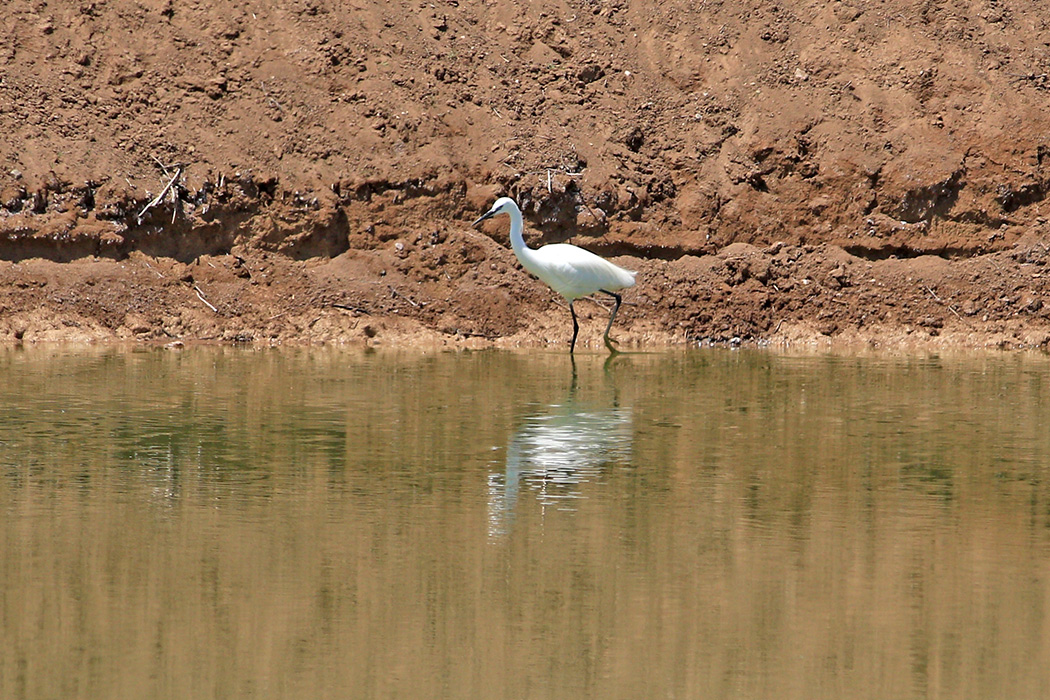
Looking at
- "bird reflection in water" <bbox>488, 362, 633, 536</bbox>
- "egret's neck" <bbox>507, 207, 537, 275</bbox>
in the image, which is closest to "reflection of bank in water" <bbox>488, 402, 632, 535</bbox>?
"bird reflection in water" <bbox>488, 362, 633, 536</bbox>

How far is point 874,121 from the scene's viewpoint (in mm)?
19125

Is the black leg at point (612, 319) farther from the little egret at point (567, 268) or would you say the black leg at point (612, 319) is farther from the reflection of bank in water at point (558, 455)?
the reflection of bank in water at point (558, 455)

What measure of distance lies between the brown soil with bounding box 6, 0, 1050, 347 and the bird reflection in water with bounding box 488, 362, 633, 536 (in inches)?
211

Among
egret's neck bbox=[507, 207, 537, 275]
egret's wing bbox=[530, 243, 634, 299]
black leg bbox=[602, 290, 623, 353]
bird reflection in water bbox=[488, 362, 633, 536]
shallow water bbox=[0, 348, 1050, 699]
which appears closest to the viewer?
shallow water bbox=[0, 348, 1050, 699]

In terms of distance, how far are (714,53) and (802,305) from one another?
4812 mm

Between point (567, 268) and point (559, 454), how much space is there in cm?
586

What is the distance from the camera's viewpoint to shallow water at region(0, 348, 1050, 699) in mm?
5516

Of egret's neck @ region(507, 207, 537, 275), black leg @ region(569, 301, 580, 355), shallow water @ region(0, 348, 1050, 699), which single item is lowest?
shallow water @ region(0, 348, 1050, 699)

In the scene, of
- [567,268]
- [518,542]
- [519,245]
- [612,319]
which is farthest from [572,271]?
[518,542]

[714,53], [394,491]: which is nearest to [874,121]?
[714,53]

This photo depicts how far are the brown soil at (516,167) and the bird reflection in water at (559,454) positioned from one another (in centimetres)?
537

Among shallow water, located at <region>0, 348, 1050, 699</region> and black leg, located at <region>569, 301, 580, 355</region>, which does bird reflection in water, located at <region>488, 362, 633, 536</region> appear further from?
black leg, located at <region>569, 301, 580, 355</region>

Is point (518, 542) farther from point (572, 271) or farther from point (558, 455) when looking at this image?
point (572, 271)

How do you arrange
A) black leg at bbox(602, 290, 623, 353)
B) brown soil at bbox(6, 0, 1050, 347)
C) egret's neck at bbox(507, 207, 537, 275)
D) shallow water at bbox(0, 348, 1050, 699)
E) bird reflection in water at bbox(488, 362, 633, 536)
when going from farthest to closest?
1. brown soil at bbox(6, 0, 1050, 347)
2. black leg at bbox(602, 290, 623, 353)
3. egret's neck at bbox(507, 207, 537, 275)
4. bird reflection in water at bbox(488, 362, 633, 536)
5. shallow water at bbox(0, 348, 1050, 699)
